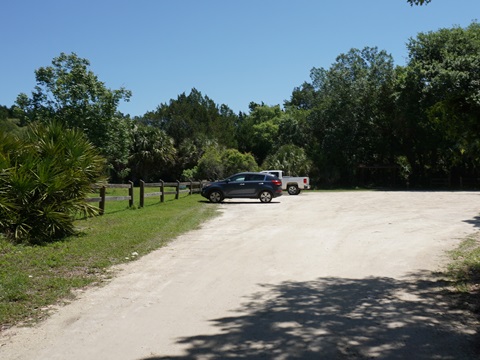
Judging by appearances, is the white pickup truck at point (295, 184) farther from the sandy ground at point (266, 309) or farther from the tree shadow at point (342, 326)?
the tree shadow at point (342, 326)

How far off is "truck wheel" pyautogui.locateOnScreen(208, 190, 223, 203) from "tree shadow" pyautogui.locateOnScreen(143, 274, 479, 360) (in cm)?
1898

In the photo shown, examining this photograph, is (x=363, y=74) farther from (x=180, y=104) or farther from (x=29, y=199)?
(x=29, y=199)

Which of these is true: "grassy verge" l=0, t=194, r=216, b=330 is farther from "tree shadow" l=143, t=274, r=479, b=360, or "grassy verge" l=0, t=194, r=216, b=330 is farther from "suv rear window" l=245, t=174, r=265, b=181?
"suv rear window" l=245, t=174, r=265, b=181

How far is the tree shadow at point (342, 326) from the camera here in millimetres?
4660

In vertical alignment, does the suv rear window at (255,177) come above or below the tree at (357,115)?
below

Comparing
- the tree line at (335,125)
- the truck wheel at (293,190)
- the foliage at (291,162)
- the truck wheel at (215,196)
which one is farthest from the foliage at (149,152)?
the truck wheel at (215,196)

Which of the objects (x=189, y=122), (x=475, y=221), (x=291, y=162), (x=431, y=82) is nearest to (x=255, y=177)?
(x=475, y=221)

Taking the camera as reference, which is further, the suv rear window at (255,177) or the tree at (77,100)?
the tree at (77,100)

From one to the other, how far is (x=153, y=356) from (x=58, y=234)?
330 inches

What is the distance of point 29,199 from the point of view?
37.8 feet

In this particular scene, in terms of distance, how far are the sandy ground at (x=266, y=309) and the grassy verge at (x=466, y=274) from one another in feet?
0.87

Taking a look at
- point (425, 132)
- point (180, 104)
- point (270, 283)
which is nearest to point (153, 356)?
point (270, 283)

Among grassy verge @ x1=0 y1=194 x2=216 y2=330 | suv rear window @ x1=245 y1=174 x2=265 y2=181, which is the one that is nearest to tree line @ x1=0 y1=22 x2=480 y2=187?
suv rear window @ x1=245 y1=174 x2=265 y2=181

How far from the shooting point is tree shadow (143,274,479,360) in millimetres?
4660
